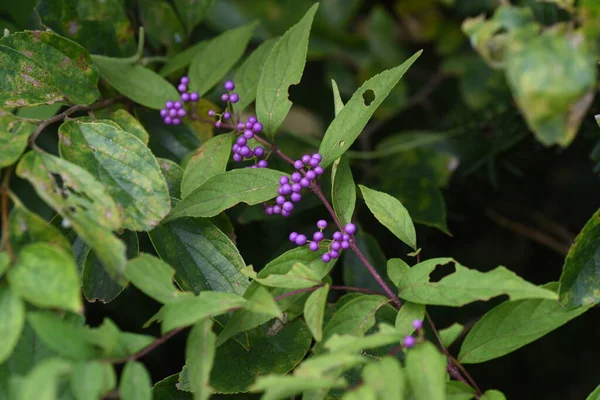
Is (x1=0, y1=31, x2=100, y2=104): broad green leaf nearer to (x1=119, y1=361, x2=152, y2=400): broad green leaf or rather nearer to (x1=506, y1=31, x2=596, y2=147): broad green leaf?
(x1=119, y1=361, x2=152, y2=400): broad green leaf

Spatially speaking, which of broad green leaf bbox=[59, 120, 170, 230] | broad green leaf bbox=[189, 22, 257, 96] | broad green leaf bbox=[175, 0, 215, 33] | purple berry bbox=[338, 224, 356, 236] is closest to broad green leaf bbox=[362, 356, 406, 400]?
purple berry bbox=[338, 224, 356, 236]

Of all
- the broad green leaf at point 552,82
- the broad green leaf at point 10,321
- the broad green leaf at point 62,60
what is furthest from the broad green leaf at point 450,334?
the broad green leaf at point 62,60

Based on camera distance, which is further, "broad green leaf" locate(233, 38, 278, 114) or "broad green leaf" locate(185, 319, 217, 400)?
"broad green leaf" locate(233, 38, 278, 114)

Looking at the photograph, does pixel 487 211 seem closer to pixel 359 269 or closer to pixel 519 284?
pixel 359 269

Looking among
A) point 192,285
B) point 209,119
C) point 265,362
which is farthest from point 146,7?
point 265,362

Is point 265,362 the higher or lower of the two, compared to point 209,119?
lower
